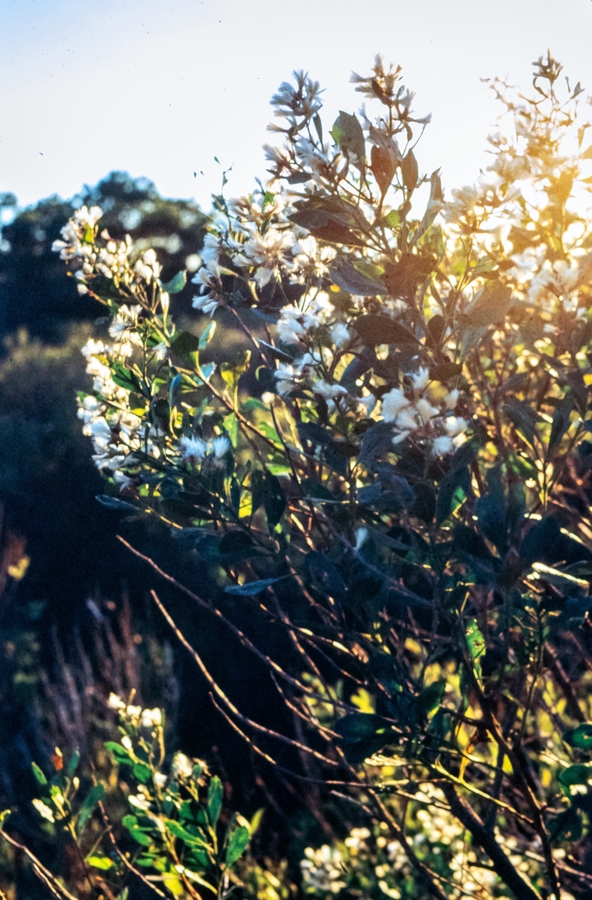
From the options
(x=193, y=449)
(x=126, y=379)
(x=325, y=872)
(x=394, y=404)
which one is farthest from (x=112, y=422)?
(x=325, y=872)

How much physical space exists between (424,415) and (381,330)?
0.12 metres

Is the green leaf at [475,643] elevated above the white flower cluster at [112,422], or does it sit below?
below

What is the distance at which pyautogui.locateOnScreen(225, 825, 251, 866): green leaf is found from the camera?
131 centimetres

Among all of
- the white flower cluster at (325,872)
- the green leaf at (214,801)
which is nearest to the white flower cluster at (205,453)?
the green leaf at (214,801)

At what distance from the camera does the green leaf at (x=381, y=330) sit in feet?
2.60

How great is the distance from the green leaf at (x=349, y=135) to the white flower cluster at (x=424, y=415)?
0.27 metres

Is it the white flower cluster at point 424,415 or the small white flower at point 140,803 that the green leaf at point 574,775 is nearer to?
the white flower cluster at point 424,415

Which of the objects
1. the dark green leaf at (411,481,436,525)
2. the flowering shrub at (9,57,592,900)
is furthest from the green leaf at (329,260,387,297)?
the dark green leaf at (411,481,436,525)

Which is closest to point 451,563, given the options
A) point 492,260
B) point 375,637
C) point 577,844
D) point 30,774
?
point 375,637

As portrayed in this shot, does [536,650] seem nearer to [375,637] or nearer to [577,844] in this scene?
[375,637]

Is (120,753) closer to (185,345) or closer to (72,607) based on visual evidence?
(185,345)

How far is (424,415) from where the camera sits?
0.74 m

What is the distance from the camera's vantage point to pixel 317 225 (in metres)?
0.83

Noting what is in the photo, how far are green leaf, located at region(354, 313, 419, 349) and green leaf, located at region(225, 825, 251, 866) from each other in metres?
0.99
